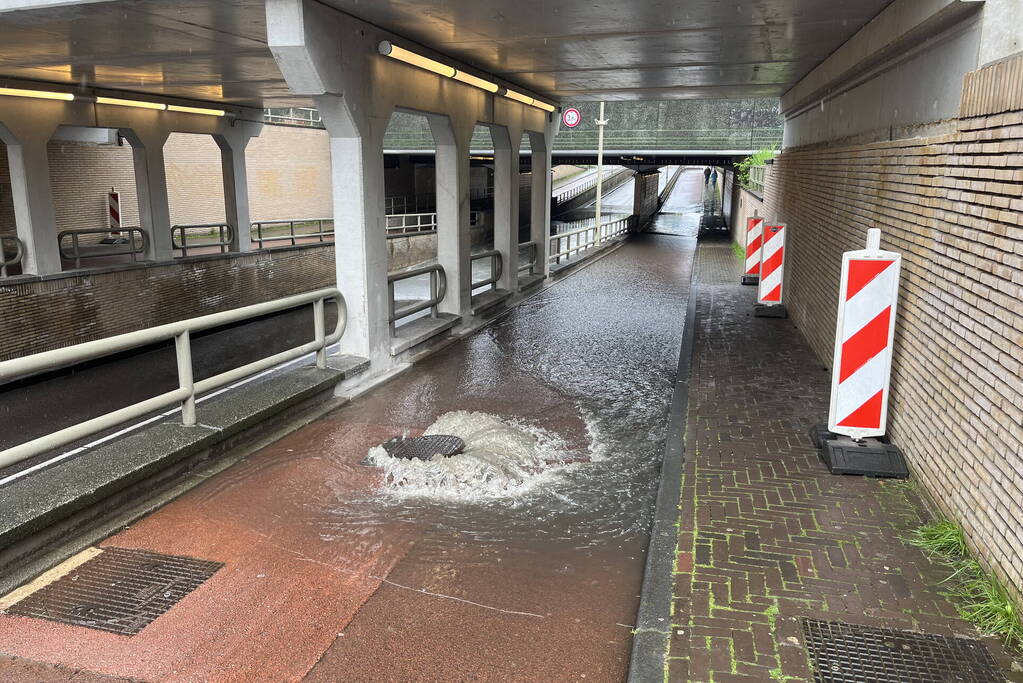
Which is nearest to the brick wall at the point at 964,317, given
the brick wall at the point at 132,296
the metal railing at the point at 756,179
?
the brick wall at the point at 132,296

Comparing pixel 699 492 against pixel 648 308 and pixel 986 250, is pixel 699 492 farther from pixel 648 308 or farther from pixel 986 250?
pixel 648 308

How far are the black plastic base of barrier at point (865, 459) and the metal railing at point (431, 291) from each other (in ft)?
18.0

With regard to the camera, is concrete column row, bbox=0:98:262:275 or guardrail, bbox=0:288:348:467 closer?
guardrail, bbox=0:288:348:467

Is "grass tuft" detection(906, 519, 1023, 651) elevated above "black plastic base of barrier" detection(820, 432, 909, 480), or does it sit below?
below

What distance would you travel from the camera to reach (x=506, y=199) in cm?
1386

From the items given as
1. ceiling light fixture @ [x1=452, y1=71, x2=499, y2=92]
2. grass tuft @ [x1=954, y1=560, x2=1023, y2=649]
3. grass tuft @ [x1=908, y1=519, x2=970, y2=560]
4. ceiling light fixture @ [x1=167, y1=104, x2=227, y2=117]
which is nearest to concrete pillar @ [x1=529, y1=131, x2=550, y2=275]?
ceiling light fixture @ [x1=452, y1=71, x2=499, y2=92]

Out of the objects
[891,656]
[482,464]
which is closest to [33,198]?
[482,464]

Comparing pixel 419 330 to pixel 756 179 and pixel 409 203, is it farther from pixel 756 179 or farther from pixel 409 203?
pixel 409 203

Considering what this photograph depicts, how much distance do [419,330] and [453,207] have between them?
2.14 m

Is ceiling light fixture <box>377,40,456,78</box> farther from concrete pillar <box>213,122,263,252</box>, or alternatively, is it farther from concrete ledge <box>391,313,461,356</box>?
concrete pillar <box>213,122,263,252</box>

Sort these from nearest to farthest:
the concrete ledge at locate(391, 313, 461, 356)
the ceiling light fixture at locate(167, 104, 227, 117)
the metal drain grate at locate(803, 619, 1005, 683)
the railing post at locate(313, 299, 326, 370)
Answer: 1. the metal drain grate at locate(803, 619, 1005, 683)
2. the railing post at locate(313, 299, 326, 370)
3. the concrete ledge at locate(391, 313, 461, 356)
4. the ceiling light fixture at locate(167, 104, 227, 117)

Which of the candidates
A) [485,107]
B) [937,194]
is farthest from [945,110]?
[485,107]

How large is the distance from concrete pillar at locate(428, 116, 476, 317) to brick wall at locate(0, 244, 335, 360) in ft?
18.3

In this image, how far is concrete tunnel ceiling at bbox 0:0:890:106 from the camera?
7211mm
